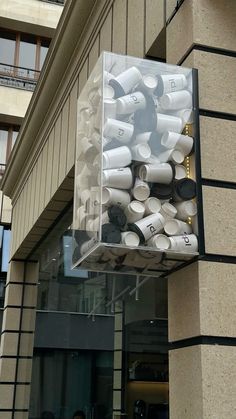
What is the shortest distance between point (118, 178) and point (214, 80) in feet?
2.88

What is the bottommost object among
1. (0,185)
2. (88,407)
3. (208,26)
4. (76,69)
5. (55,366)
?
(88,407)

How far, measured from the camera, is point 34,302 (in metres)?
10.1

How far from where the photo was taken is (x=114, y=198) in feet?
10.3

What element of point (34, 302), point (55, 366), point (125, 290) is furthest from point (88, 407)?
point (34, 302)

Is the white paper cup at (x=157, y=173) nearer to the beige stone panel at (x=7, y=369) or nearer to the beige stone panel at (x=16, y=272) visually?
the beige stone panel at (x=7, y=369)

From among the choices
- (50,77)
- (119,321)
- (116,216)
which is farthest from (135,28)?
(119,321)

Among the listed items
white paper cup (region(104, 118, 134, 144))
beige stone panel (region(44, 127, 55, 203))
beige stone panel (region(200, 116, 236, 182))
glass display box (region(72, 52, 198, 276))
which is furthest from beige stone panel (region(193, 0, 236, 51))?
beige stone panel (region(44, 127, 55, 203))

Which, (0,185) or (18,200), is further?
(0,185)

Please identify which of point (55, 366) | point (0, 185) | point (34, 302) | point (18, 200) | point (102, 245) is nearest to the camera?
point (102, 245)

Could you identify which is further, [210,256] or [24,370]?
[24,370]

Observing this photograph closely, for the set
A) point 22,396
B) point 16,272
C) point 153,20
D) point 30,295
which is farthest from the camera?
point 16,272

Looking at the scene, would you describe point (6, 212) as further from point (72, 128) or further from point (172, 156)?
point (172, 156)

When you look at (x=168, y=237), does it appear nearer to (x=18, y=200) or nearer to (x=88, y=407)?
(x=88, y=407)

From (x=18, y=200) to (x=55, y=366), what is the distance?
3.56 m
